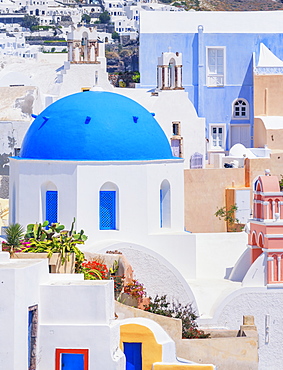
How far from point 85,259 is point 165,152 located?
4460mm

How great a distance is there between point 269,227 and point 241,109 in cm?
1956

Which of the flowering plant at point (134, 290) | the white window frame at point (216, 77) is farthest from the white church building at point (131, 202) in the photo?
the white window frame at point (216, 77)

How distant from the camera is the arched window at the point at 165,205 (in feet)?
98.1

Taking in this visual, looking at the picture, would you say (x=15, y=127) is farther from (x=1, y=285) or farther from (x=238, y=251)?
(x=1, y=285)

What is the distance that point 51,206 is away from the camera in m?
29.0

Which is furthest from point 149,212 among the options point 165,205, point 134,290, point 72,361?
point 72,361

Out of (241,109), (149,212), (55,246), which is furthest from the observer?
(241,109)

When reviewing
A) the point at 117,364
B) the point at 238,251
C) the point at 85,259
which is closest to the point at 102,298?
the point at 117,364

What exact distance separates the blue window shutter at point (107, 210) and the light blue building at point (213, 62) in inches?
715

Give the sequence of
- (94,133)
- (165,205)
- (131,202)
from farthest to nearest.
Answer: (165,205), (131,202), (94,133)

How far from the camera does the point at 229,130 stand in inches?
1871

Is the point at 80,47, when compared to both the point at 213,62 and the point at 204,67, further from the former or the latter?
the point at 213,62

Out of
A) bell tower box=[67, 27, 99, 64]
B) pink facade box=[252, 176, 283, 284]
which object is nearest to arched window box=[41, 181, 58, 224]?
pink facade box=[252, 176, 283, 284]

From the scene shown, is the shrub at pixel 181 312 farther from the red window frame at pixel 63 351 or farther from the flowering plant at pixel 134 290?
the red window frame at pixel 63 351
